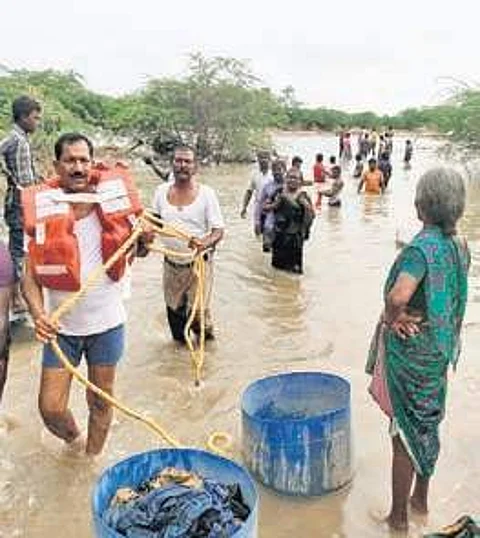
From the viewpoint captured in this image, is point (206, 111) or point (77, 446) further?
point (206, 111)

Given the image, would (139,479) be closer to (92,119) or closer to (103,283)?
(103,283)

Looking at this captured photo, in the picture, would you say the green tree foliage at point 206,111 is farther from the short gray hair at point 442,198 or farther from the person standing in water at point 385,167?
the short gray hair at point 442,198

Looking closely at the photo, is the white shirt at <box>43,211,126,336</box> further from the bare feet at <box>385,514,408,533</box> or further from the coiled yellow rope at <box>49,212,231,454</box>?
the bare feet at <box>385,514,408,533</box>

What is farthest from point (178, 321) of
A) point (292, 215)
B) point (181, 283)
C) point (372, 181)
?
point (372, 181)

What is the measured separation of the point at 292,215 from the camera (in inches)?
353

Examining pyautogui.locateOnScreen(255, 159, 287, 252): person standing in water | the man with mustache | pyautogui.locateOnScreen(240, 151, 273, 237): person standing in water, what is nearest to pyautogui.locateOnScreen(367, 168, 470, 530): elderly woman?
the man with mustache

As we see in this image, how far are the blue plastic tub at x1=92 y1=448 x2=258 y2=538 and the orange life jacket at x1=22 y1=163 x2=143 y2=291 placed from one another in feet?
3.37

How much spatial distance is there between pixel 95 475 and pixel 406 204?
14760 millimetres

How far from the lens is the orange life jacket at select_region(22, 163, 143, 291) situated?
12.4 feet

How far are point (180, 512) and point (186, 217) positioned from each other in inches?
128

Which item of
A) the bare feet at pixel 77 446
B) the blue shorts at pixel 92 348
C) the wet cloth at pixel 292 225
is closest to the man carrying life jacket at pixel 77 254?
the blue shorts at pixel 92 348

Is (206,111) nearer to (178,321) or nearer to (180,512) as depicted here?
(178,321)

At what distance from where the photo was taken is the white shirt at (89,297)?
Result: 3.93 m

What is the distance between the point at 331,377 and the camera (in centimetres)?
434
